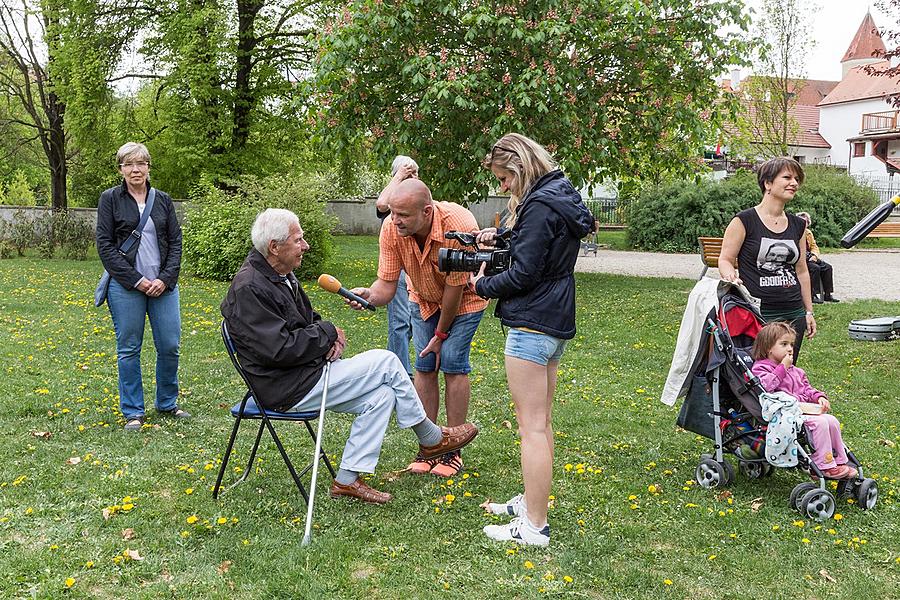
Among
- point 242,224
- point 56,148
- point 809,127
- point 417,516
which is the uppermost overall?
point 809,127

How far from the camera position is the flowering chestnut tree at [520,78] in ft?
39.9

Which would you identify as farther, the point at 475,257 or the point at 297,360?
the point at 297,360

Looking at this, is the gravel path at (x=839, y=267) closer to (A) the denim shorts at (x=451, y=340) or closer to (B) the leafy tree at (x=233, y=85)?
(B) the leafy tree at (x=233, y=85)

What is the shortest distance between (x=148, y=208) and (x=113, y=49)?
56.3ft

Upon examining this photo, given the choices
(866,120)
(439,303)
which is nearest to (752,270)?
(439,303)

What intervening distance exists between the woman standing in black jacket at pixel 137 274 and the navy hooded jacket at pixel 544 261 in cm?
314

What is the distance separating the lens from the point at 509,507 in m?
4.40

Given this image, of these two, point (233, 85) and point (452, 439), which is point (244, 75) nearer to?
point (233, 85)

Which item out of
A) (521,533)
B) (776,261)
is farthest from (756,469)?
(521,533)

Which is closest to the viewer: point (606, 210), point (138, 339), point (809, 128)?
point (138, 339)

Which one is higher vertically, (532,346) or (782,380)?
(532,346)

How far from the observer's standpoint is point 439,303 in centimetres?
491

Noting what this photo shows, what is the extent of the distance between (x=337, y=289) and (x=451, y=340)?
2.74 ft

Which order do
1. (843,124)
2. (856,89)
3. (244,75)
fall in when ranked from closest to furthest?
(244,75) → (856,89) → (843,124)
